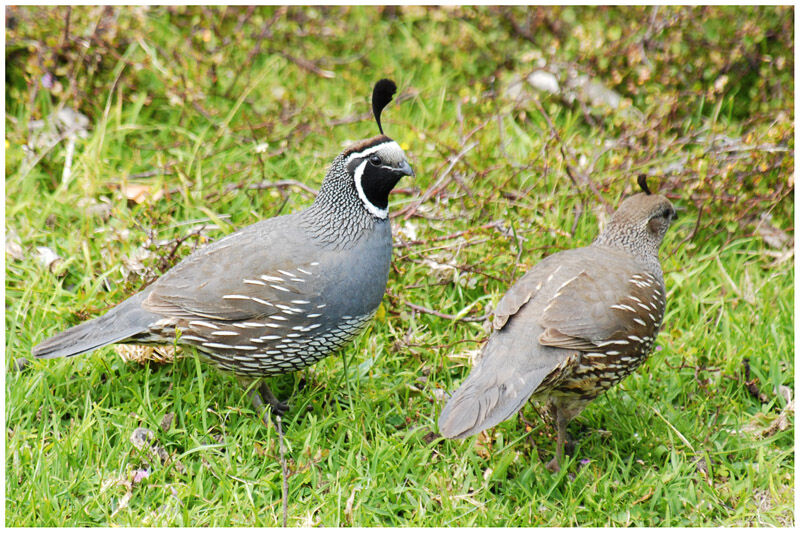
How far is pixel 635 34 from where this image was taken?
5648mm

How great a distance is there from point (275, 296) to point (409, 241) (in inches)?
46.1

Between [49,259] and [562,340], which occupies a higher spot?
[562,340]

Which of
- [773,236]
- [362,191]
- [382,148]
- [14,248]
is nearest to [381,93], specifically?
[382,148]

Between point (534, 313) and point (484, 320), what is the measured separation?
2.92 ft

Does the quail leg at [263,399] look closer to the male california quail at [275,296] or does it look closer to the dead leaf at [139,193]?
the male california quail at [275,296]

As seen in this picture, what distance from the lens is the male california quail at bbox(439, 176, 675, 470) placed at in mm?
3189

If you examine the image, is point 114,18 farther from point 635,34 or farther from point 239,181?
point 635,34

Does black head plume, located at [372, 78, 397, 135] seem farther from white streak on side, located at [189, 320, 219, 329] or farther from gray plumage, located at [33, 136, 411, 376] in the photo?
white streak on side, located at [189, 320, 219, 329]

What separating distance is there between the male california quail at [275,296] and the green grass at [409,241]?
0.29 m

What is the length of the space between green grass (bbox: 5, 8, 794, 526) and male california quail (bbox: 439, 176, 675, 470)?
1.30 feet

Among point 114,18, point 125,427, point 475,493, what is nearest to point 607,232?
point 475,493

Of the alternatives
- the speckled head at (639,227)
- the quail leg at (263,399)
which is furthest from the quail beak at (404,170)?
the quail leg at (263,399)

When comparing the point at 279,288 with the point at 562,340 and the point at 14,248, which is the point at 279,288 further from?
the point at 14,248

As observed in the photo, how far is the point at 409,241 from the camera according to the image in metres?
4.56
